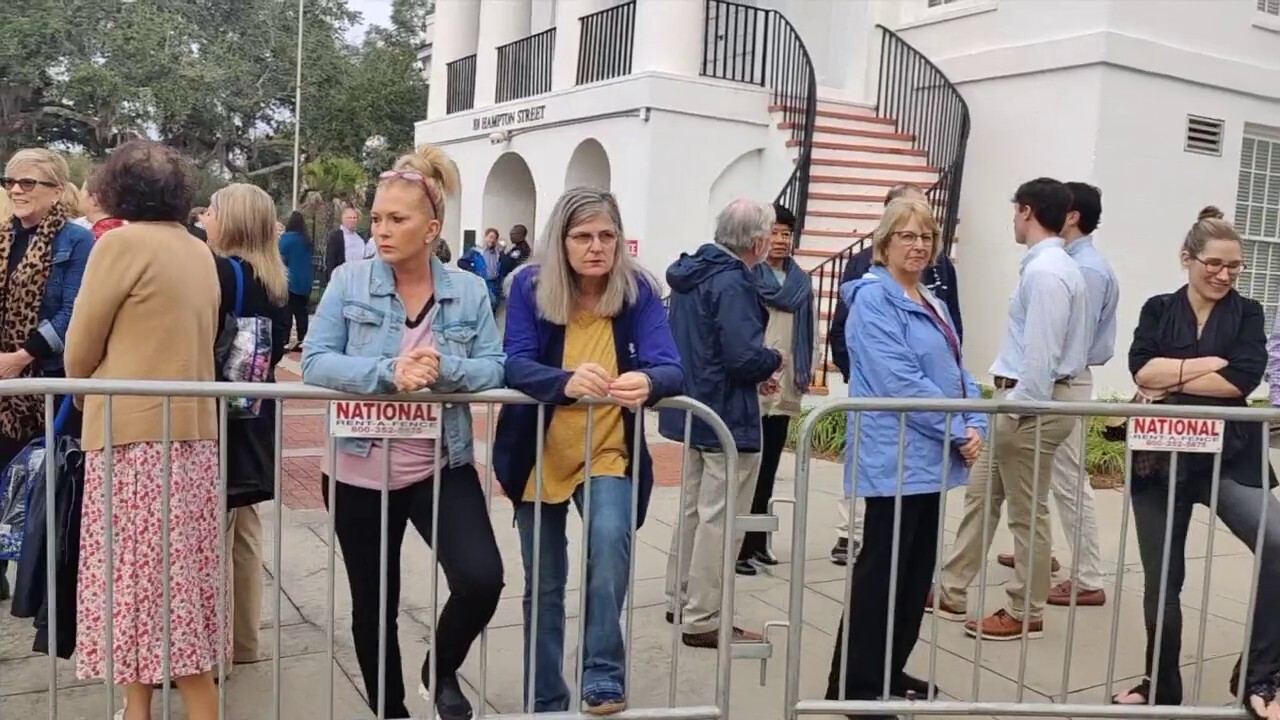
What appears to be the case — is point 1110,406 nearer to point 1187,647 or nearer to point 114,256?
point 1187,647

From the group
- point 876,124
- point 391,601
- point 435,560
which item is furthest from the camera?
point 876,124

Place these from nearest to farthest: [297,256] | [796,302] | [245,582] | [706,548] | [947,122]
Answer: [245,582]
[706,548]
[796,302]
[297,256]
[947,122]

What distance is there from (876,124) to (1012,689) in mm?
10504

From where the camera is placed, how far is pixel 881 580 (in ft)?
12.9

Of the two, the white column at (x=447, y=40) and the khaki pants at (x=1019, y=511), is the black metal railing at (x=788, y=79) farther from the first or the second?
the khaki pants at (x=1019, y=511)

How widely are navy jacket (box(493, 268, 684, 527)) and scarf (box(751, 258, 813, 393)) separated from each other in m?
1.44

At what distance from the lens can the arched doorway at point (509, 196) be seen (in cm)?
1753

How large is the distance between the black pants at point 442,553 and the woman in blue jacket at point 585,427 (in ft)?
0.67

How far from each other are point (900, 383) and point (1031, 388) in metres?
1.00

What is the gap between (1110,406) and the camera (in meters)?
3.69

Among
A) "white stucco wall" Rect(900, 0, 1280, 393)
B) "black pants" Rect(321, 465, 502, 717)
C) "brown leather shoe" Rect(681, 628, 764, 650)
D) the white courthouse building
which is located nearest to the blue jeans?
"black pants" Rect(321, 465, 502, 717)

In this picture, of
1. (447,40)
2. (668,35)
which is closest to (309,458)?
(668,35)

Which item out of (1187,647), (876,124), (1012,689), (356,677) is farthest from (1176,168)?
(356,677)

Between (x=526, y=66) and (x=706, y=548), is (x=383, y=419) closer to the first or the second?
(x=706, y=548)
